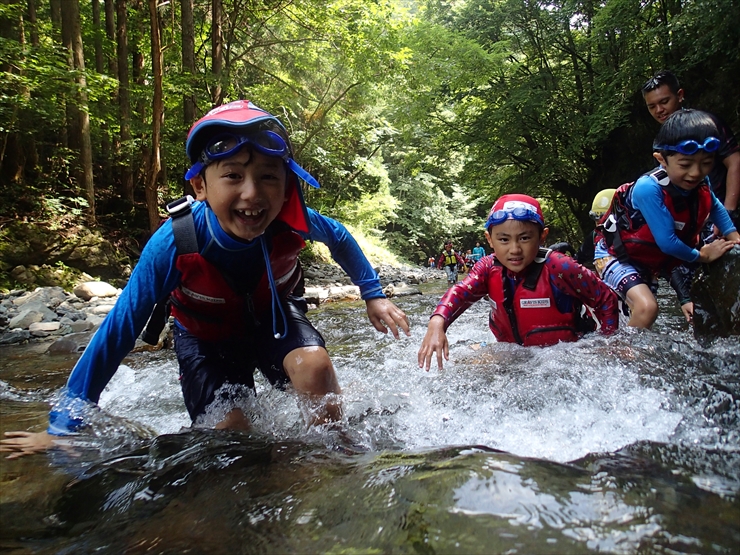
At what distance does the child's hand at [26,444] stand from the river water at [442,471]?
5cm

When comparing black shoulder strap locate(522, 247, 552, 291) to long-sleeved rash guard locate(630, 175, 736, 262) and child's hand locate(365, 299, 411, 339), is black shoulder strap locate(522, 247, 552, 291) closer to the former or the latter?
long-sleeved rash guard locate(630, 175, 736, 262)

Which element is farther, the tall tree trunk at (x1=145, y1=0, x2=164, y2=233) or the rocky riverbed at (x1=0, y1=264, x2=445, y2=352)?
the tall tree trunk at (x1=145, y1=0, x2=164, y2=233)

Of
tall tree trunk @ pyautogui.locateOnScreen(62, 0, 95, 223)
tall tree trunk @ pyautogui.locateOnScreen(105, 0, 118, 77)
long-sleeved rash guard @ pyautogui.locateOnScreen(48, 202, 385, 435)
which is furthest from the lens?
tall tree trunk @ pyautogui.locateOnScreen(105, 0, 118, 77)

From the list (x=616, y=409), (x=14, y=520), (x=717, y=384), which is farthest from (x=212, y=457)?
(x=717, y=384)

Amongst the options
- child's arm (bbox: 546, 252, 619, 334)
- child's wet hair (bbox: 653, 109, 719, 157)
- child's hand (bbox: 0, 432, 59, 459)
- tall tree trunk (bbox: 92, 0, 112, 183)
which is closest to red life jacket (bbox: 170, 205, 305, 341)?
child's hand (bbox: 0, 432, 59, 459)

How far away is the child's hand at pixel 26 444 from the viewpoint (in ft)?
6.23

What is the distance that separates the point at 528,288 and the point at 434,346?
105 cm

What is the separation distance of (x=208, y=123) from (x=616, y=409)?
2307 mm

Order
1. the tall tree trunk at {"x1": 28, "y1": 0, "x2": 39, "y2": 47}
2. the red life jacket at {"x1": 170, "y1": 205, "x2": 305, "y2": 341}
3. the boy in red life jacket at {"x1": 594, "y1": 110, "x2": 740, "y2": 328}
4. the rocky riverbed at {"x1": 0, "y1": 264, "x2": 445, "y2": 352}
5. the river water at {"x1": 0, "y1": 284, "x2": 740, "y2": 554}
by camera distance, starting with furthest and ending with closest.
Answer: the tall tree trunk at {"x1": 28, "y1": 0, "x2": 39, "y2": 47}
the rocky riverbed at {"x1": 0, "y1": 264, "x2": 445, "y2": 352}
the boy in red life jacket at {"x1": 594, "y1": 110, "x2": 740, "y2": 328}
the red life jacket at {"x1": 170, "y1": 205, "x2": 305, "y2": 341}
the river water at {"x1": 0, "y1": 284, "x2": 740, "y2": 554}

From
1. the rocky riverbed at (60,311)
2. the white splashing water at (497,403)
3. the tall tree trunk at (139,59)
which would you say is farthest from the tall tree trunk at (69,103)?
the white splashing water at (497,403)

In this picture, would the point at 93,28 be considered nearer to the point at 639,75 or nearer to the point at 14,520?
the point at 639,75

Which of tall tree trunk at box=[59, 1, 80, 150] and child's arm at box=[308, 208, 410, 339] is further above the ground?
tall tree trunk at box=[59, 1, 80, 150]

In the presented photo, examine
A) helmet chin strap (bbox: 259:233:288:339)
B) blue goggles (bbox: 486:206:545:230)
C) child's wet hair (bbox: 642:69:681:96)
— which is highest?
child's wet hair (bbox: 642:69:681:96)

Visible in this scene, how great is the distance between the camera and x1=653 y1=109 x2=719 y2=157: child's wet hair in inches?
130
